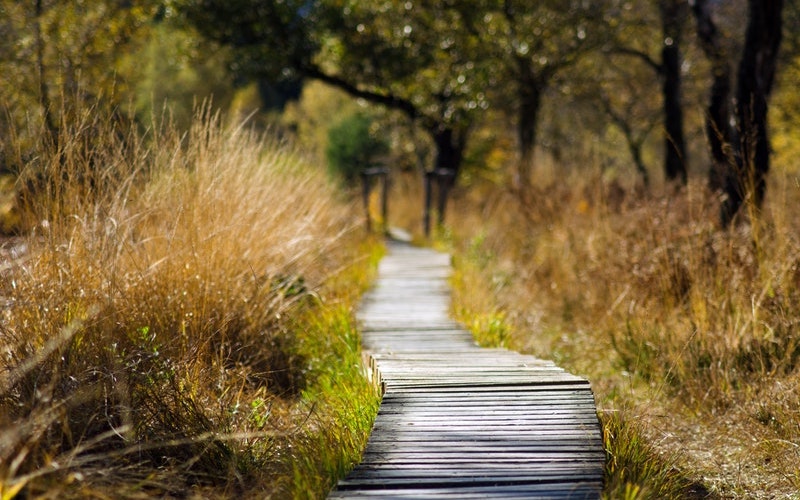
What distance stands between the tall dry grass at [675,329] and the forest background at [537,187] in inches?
0.7

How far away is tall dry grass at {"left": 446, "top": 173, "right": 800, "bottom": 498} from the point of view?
3682 millimetres

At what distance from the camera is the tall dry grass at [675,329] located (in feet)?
12.1

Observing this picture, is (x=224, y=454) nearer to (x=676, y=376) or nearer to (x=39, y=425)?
(x=39, y=425)

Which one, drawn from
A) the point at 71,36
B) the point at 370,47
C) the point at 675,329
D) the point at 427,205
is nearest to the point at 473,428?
the point at 675,329

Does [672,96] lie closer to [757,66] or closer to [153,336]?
[757,66]

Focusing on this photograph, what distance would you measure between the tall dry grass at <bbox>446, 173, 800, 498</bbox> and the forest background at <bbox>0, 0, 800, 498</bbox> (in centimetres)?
2

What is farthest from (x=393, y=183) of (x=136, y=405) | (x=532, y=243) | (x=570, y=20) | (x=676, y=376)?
(x=136, y=405)

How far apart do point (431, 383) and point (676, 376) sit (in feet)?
5.02

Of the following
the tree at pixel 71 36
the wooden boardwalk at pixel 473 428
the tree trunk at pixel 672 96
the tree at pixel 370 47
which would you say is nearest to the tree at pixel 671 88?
the tree trunk at pixel 672 96

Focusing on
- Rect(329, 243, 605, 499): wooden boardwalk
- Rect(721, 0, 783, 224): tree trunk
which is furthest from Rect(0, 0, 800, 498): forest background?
Rect(329, 243, 605, 499): wooden boardwalk

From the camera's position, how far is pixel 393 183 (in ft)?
63.4

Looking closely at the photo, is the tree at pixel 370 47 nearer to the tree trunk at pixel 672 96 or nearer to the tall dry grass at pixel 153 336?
the tree trunk at pixel 672 96

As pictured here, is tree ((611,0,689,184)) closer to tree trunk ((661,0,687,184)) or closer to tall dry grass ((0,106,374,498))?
tree trunk ((661,0,687,184))

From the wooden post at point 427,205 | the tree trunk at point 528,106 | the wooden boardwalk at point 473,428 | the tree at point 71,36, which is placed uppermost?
the tree at point 71,36
